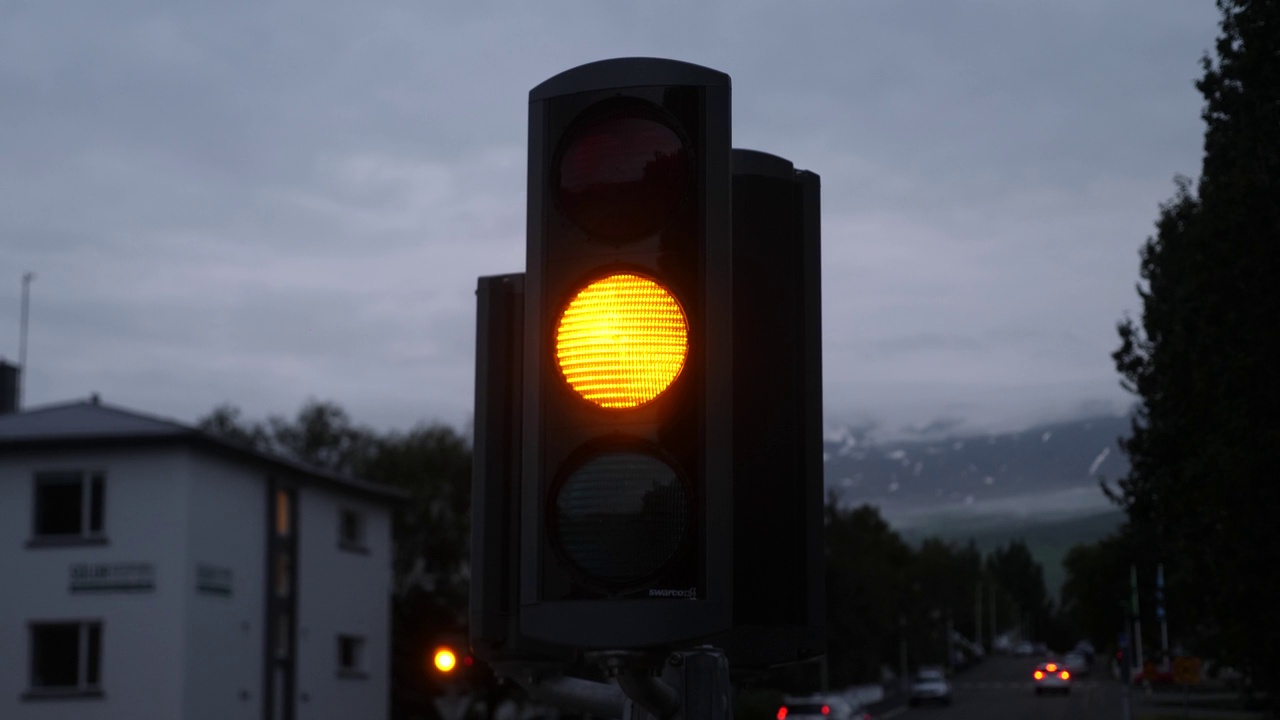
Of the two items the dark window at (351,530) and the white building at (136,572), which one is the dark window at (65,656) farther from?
the dark window at (351,530)

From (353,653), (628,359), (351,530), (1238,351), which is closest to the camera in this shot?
(628,359)

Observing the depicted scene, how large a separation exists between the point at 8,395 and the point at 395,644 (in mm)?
17370

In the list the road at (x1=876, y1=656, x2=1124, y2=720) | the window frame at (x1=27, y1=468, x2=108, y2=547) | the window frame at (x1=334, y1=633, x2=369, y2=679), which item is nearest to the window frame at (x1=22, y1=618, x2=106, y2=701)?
the window frame at (x1=27, y1=468, x2=108, y2=547)

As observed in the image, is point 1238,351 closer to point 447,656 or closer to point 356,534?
point 447,656

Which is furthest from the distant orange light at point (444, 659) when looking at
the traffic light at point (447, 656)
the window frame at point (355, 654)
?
the window frame at point (355, 654)

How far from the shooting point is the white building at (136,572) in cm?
3772

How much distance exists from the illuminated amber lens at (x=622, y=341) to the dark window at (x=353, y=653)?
45994 mm

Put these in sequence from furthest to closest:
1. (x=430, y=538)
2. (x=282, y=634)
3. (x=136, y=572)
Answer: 1. (x=430, y=538)
2. (x=282, y=634)
3. (x=136, y=572)

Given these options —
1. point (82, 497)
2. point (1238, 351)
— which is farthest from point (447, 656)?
point (82, 497)

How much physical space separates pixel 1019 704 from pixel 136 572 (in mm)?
47047

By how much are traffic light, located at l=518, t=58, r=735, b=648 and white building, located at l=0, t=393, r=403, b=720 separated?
3660cm

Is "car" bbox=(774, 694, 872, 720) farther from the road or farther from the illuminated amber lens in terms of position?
the illuminated amber lens

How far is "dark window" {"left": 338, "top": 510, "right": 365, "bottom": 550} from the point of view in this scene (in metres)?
48.0

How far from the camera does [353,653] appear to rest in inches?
1901
